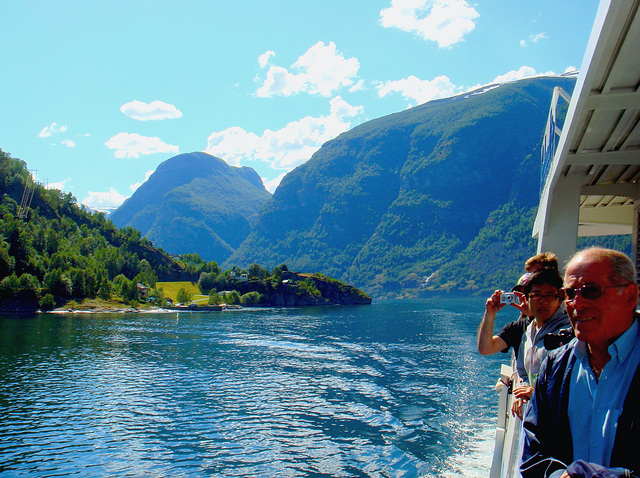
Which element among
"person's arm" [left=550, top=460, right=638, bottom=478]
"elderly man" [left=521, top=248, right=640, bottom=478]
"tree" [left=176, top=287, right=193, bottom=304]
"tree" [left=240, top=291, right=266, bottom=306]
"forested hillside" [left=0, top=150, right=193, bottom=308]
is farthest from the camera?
"tree" [left=240, top=291, right=266, bottom=306]

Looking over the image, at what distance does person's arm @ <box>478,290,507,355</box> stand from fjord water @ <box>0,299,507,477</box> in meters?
8.72

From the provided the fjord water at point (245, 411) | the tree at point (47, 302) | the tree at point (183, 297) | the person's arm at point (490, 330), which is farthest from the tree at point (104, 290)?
the person's arm at point (490, 330)

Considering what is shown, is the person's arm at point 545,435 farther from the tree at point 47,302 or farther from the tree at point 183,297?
the tree at point 183,297

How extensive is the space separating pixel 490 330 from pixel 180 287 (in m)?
134

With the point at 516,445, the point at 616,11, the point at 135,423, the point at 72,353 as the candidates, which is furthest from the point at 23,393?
the point at 616,11

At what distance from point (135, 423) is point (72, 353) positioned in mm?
20657

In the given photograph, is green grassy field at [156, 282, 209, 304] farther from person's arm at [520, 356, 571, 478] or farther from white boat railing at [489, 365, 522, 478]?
person's arm at [520, 356, 571, 478]

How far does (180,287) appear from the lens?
13250 centimetres

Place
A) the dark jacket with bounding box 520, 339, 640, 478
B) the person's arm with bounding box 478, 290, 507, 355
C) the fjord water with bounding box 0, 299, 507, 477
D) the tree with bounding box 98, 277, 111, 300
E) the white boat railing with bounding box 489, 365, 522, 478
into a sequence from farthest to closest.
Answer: the tree with bounding box 98, 277, 111, 300
the fjord water with bounding box 0, 299, 507, 477
the white boat railing with bounding box 489, 365, 522, 478
the person's arm with bounding box 478, 290, 507, 355
the dark jacket with bounding box 520, 339, 640, 478

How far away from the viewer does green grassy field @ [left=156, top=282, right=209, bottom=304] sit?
119 meters

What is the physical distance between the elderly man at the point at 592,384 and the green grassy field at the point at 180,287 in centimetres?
11508

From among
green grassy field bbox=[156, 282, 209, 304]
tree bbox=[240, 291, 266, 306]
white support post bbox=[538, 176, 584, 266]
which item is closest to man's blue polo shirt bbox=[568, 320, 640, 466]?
white support post bbox=[538, 176, 584, 266]

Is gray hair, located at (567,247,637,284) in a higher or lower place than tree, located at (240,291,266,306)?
higher

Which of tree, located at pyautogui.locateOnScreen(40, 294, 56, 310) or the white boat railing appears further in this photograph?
tree, located at pyautogui.locateOnScreen(40, 294, 56, 310)
